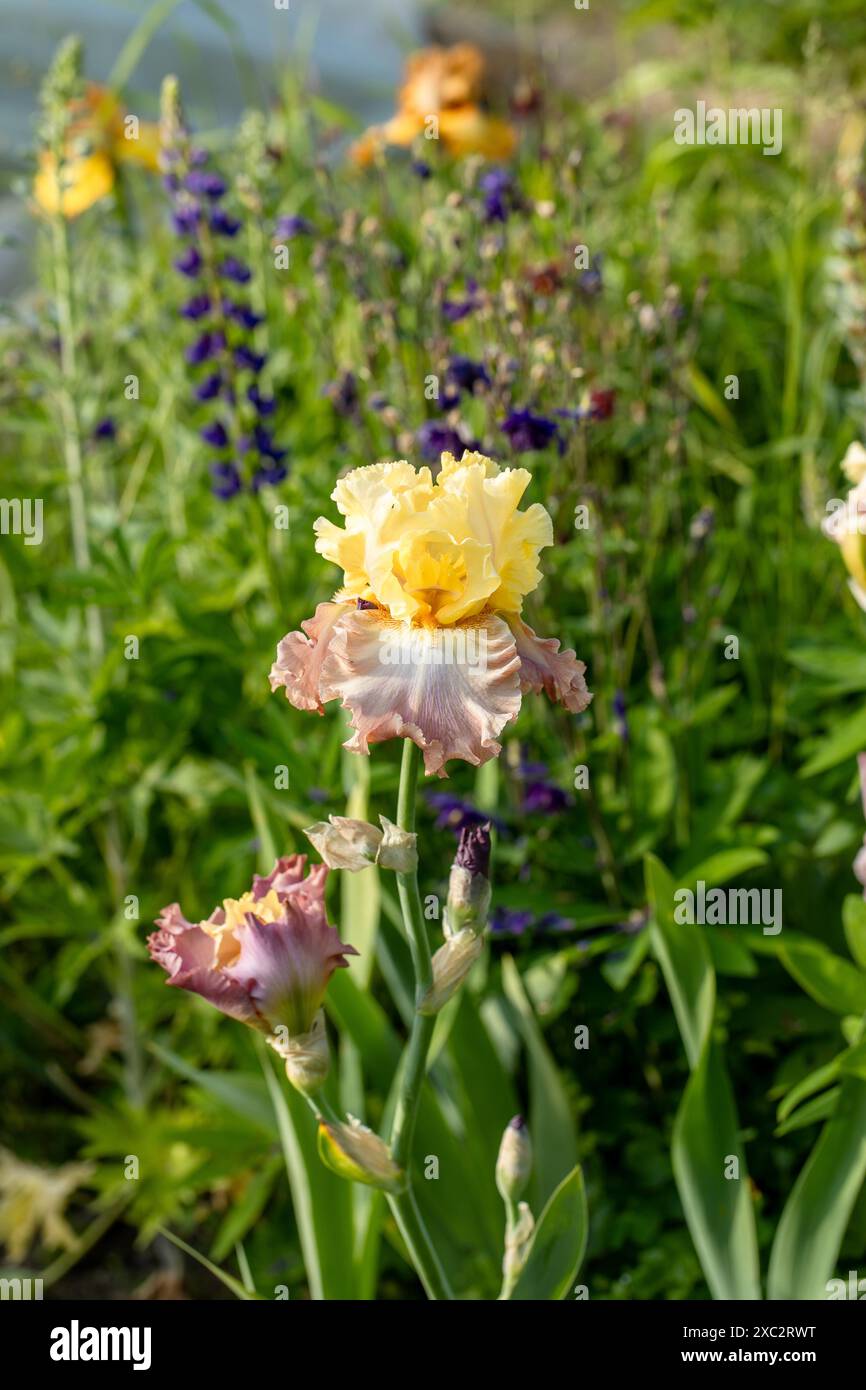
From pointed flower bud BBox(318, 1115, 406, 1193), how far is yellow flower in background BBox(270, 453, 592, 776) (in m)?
0.35

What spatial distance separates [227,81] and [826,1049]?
15.2ft

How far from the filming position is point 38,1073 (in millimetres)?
2301

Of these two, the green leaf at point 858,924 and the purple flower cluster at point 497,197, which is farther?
the purple flower cluster at point 497,197

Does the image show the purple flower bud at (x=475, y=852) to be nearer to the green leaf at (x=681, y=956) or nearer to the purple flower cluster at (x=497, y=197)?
the green leaf at (x=681, y=956)

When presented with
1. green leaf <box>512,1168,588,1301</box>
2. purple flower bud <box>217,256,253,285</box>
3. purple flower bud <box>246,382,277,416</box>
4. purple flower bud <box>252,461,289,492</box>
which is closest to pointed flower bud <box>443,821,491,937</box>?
green leaf <box>512,1168,588,1301</box>

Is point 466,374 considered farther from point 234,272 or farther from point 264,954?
point 264,954

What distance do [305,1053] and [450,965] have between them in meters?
0.13

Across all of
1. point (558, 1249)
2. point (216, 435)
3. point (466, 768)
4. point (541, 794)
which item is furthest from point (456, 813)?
point (216, 435)

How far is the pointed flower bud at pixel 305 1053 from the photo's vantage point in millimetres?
993

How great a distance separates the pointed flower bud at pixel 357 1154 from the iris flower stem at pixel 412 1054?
11 millimetres

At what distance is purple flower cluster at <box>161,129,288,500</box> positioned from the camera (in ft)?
6.46

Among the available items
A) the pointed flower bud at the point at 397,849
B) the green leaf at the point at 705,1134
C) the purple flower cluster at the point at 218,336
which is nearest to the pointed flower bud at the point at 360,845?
the pointed flower bud at the point at 397,849

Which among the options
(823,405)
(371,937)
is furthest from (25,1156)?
(823,405)

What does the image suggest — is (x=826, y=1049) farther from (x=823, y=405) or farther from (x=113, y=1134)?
(x=823, y=405)
